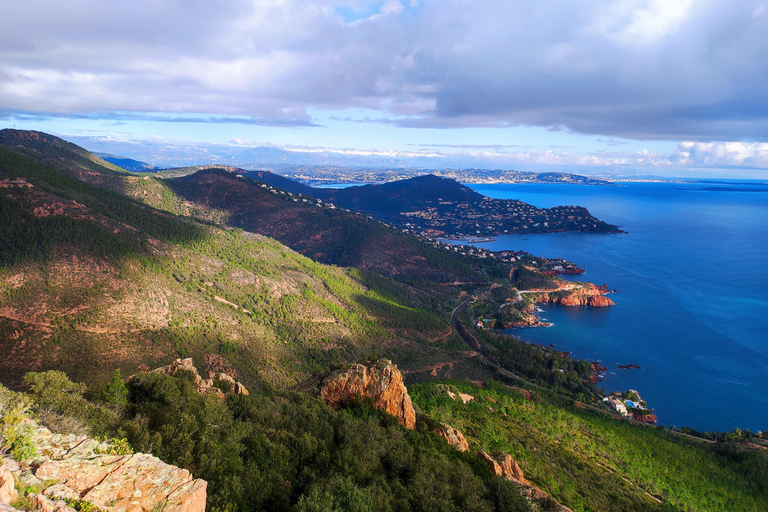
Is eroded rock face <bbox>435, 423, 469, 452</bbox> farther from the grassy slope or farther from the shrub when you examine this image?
the shrub

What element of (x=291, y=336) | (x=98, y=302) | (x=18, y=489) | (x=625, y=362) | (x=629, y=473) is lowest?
(x=625, y=362)

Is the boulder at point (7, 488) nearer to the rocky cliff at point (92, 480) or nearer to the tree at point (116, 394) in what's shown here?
the rocky cliff at point (92, 480)

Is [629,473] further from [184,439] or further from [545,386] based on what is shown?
[184,439]

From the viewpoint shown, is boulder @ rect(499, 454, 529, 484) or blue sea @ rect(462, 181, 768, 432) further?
blue sea @ rect(462, 181, 768, 432)

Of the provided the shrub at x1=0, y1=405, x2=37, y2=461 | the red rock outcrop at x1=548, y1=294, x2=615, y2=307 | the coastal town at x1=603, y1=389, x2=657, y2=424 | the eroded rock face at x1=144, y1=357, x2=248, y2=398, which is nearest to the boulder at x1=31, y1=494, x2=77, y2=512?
the shrub at x1=0, y1=405, x2=37, y2=461

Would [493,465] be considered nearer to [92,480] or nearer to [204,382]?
[204,382]

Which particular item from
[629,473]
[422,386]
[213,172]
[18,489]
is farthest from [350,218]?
[18,489]

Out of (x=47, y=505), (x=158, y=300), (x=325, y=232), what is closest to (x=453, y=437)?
(x=47, y=505)
